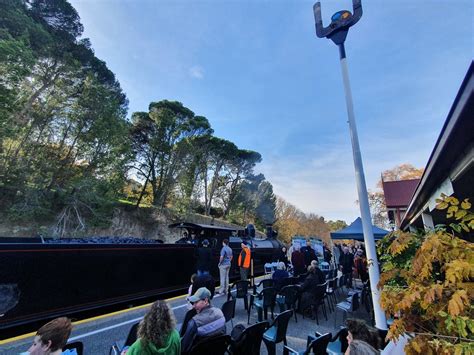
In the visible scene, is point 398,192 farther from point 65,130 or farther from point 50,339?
point 65,130

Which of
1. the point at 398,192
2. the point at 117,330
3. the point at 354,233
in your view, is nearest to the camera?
the point at 117,330

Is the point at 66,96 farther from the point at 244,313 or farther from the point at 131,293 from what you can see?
the point at 244,313

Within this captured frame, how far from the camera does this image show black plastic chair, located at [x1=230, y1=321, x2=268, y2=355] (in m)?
2.70

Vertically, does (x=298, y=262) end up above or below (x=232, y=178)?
below

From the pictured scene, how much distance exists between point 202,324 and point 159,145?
71.6 feet

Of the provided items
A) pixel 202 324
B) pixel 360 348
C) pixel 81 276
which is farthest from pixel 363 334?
pixel 81 276

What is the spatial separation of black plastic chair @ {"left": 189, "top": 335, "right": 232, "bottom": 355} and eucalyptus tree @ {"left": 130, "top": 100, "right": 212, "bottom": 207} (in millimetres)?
21665

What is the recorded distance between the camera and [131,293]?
22.0ft

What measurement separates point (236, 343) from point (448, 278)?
7.47 ft

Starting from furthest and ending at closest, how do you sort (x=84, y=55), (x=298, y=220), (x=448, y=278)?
(x=298, y=220), (x=84, y=55), (x=448, y=278)

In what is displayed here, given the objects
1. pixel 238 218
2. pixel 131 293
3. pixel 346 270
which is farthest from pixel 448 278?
pixel 238 218

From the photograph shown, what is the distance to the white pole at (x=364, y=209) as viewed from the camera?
340cm

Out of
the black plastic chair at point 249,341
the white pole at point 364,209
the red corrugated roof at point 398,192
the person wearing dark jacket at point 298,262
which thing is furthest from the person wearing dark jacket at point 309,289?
the red corrugated roof at point 398,192

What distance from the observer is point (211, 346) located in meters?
2.48
